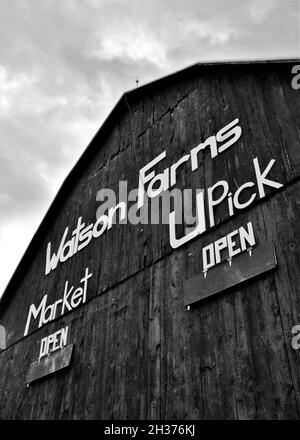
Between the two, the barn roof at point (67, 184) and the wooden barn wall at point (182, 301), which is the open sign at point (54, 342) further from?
the barn roof at point (67, 184)

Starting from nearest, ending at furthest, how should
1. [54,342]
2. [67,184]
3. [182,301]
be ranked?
[182,301]
[54,342]
[67,184]

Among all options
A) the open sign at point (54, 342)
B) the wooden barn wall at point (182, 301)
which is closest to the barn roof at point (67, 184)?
the wooden barn wall at point (182, 301)

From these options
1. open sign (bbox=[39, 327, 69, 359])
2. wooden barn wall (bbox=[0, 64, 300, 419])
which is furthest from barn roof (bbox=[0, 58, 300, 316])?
open sign (bbox=[39, 327, 69, 359])

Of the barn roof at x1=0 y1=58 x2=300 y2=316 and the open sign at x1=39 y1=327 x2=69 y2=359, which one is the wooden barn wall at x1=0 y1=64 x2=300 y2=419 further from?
the barn roof at x1=0 y1=58 x2=300 y2=316

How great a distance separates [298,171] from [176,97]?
3721 millimetres

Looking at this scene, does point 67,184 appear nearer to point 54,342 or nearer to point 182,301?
point 54,342

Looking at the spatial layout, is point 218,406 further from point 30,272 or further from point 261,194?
point 30,272

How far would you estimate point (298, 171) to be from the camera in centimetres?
490

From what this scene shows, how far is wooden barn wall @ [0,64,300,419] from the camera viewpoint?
4.27 meters

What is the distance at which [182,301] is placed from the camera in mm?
5379

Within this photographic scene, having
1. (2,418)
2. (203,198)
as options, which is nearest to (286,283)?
(203,198)

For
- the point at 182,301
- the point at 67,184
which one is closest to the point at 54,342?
the point at 182,301

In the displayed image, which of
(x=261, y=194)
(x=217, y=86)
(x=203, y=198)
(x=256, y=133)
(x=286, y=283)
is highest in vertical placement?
(x=217, y=86)

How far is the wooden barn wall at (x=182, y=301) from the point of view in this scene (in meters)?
4.27
